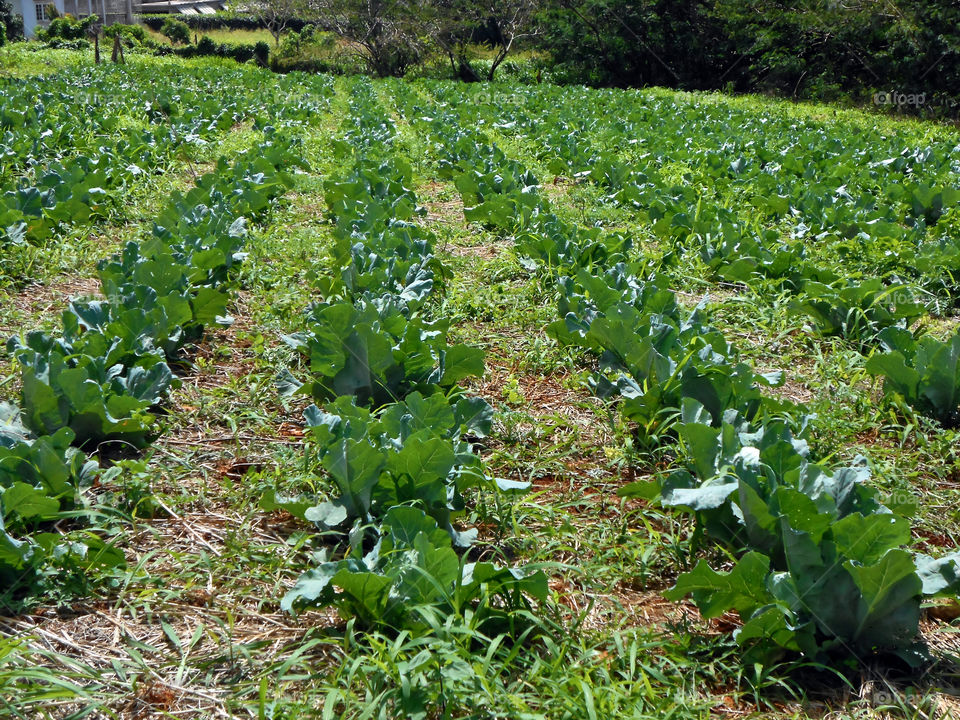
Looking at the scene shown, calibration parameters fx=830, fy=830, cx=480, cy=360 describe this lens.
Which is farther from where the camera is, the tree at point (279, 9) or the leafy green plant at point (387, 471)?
the tree at point (279, 9)

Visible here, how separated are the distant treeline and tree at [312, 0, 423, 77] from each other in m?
5.27

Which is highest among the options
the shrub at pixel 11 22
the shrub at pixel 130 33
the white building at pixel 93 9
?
the white building at pixel 93 9

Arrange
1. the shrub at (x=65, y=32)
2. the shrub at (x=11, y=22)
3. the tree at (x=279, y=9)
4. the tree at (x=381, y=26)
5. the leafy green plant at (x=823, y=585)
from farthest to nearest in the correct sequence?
the shrub at (x=11, y=22) < the shrub at (x=65, y=32) < the tree at (x=279, y=9) < the tree at (x=381, y=26) < the leafy green plant at (x=823, y=585)

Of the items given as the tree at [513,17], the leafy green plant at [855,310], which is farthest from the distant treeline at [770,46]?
the leafy green plant at [855,310]

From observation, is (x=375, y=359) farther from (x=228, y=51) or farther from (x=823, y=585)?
(x=228, y=51)

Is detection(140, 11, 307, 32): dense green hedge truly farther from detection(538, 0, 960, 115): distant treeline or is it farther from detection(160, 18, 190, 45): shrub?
detection(538, 0, 960, 115): distant treeline

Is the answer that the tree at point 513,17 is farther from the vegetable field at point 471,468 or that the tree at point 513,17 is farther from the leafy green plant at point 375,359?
the leafy green plant at point 375,359

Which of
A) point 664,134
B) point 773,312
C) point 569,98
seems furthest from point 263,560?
point 569,98

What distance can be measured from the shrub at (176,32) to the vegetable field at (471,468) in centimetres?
4996

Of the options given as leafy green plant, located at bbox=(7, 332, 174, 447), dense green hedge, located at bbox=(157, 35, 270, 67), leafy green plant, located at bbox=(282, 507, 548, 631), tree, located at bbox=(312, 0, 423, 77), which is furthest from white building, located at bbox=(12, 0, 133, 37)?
leafy green plant, located at bbox=(282, 507, 548, 631)

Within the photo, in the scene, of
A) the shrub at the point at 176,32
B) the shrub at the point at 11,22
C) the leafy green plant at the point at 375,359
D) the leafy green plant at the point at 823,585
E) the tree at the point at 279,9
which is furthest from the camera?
the shrub at the point at 176,32

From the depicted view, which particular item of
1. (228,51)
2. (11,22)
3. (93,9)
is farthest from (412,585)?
(93,9)

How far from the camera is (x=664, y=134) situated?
12.8 metres

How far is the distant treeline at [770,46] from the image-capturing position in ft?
71.4
